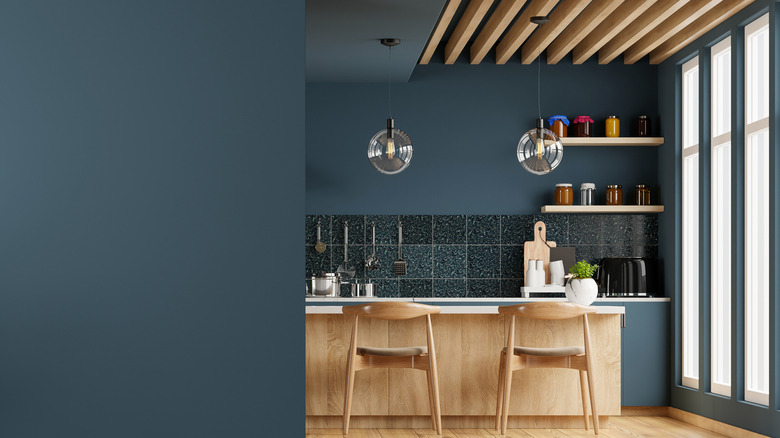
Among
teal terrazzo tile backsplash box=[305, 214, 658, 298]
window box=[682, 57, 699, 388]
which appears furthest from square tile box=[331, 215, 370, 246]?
window box=[682, 57, 699, 388]

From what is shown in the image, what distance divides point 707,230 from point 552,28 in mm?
1768

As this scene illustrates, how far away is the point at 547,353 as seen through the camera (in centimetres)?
439

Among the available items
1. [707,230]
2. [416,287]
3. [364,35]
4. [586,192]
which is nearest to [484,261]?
[416,287]

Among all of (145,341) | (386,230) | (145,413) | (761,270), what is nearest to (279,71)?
(145,341)

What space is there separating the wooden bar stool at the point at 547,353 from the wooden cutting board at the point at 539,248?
A: 1.48 meters

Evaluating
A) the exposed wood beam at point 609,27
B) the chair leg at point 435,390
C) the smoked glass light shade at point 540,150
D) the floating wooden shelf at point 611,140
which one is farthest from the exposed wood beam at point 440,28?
the chair leg at point 435,390

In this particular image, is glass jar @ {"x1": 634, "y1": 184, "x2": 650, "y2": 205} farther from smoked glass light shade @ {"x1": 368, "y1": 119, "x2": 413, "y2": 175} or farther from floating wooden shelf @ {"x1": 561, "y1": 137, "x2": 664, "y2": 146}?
smoked glass light shade @ {"x1": 368, "y1": 119, "x2": 413, "y2": 175}

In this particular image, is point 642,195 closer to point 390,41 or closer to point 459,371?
point 459,371

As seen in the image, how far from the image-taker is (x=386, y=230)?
6.02 metres

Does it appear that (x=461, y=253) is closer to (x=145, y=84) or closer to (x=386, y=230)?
(x=386, y=230)

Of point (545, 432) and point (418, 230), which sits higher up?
point (418, 230)

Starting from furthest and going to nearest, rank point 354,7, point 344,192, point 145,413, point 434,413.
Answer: point 344,192 < point 434,413 < point 354,7 < point 145,413

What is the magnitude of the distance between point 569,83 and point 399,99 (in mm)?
1386

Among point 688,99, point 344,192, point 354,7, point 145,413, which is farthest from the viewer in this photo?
point 344,192
